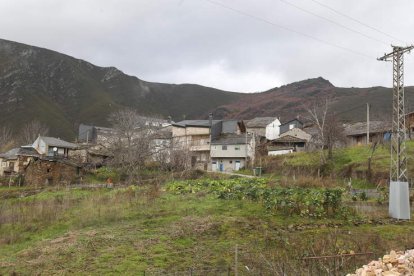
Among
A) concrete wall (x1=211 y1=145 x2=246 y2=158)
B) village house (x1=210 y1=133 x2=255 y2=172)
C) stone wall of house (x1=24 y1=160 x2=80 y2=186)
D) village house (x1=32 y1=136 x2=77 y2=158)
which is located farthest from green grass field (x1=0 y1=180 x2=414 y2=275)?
village house (x1=32 y1=136 x2=77 y2=158)

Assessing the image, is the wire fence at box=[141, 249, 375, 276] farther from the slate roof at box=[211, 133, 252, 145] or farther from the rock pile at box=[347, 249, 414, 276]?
the slate roof at box=[211, 133, 252, 145]

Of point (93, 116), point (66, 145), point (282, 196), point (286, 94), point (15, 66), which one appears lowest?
point (282, 196)

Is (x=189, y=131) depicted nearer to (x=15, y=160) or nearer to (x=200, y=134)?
(x=200, y=134)

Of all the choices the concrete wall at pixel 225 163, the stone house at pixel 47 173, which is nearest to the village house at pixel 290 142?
the concrete wall at pixel 225 163

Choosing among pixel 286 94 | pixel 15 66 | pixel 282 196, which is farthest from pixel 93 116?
pixel 282 196

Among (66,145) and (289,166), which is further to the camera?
(66,145)

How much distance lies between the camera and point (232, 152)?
46250 mm

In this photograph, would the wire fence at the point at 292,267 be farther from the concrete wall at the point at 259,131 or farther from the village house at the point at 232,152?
the concrete wall at the point at 259,131

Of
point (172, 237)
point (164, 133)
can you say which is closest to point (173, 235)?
point (172, 237)

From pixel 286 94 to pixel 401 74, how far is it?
314 feet

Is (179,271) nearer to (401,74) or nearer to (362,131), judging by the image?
(401,74)

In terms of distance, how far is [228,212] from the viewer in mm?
13469

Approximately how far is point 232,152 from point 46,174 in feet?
69.1

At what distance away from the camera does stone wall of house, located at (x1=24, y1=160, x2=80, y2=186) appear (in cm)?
3362
